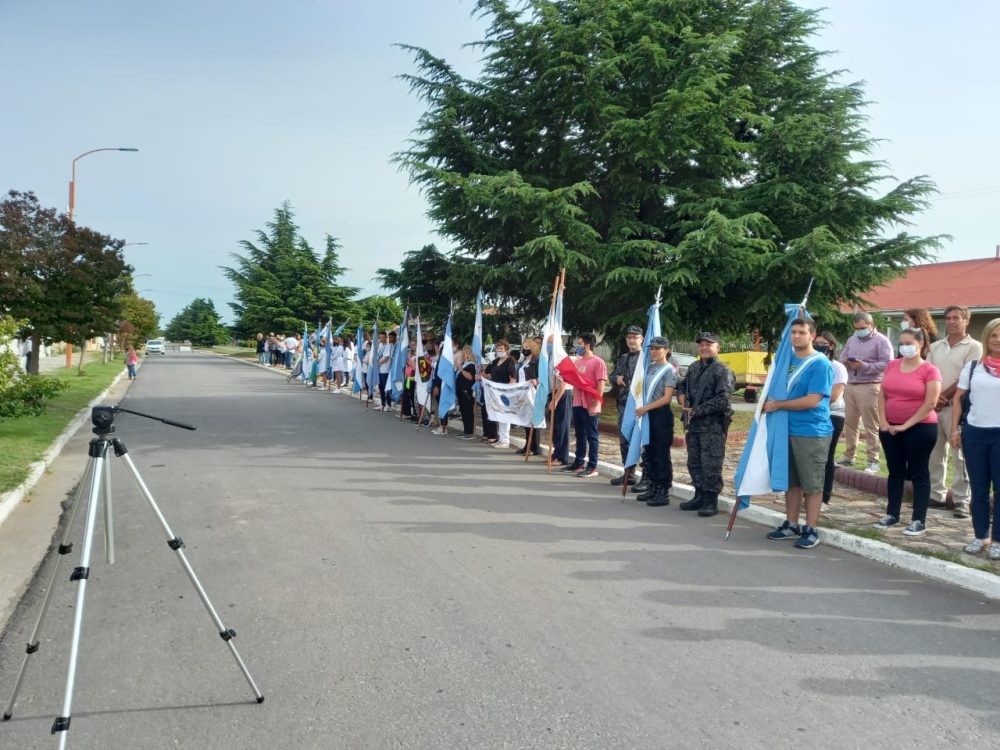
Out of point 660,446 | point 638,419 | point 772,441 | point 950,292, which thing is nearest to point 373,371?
point 638,419

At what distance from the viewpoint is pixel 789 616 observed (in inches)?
189

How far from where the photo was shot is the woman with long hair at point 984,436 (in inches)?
227

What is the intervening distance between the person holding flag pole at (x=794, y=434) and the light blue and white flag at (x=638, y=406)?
5.85ft

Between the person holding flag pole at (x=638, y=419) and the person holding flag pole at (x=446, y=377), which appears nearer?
the person holding flag pole at (x=638, y=419)

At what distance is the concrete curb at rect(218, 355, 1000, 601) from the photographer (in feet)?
17.6

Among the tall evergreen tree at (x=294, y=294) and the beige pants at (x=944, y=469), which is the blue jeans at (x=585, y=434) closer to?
the beige pants at (x=944, y=469)

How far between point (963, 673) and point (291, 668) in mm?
3464

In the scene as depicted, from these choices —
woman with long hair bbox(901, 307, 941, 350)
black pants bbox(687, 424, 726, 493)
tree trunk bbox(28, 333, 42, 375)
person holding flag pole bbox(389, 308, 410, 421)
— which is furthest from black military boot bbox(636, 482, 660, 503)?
tree trunk bbox(28, 333, 42, 375)

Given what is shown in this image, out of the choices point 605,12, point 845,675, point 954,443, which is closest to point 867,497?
point 954,443

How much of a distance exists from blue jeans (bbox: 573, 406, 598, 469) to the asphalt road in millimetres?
2363

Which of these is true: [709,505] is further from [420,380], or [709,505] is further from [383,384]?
[383,384]

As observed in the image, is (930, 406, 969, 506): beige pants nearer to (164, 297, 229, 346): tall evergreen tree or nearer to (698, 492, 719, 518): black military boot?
(698, 492, 719, 518): black military boot

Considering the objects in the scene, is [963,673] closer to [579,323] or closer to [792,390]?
[792,390]

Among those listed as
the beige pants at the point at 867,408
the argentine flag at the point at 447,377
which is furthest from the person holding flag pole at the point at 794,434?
the argentine flag at the point at 447,377
